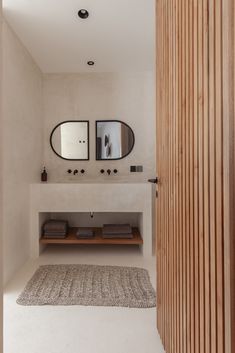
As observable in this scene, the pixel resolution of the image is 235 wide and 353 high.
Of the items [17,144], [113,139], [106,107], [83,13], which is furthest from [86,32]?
[113,139]

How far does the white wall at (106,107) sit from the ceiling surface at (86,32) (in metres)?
0.19

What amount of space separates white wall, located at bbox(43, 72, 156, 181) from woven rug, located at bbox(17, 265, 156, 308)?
1484 mm

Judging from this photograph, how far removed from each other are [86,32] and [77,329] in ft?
8.88

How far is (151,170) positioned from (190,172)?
280cm

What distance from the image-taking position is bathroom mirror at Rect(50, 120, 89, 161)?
3.87 metres

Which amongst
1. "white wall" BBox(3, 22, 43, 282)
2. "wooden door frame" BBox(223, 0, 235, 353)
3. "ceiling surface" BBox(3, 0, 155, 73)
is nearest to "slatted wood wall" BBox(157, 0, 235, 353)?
"wooden door frame" BBox(223, 0, 235, 353)

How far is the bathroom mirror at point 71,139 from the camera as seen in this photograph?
3873 mm

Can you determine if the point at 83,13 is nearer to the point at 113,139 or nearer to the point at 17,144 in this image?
the point at 17,144

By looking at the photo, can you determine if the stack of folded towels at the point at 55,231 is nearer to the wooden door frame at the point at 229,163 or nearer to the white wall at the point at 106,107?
the white wall at the point at 106,107

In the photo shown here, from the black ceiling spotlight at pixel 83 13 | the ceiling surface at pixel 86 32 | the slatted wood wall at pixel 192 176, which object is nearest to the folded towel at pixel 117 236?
the slatted wood wall at pixel 192 176

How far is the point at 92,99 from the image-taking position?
3865 mm

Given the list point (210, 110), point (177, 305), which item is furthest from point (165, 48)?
point (177, 305)

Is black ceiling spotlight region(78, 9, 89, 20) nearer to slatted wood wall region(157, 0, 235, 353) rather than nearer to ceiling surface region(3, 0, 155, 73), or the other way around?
ceiling surface region(3, 0, 155, 73)

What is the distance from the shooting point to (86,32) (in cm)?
278
